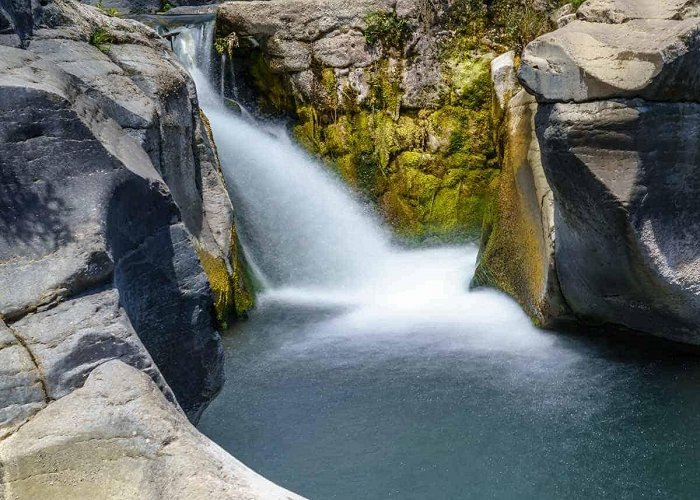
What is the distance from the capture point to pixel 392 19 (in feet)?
29.1

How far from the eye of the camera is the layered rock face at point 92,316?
2.37 metres

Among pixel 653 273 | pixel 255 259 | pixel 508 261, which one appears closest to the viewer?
pixel 653 273

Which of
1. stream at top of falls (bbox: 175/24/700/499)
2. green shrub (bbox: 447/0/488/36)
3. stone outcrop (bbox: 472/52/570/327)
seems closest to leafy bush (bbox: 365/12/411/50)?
green shrub (bbox: 447/0/488/36)

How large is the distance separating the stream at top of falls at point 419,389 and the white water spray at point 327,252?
0.03 meters

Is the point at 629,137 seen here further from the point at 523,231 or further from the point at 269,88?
the point at 269,88

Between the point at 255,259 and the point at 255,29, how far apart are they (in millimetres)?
3265

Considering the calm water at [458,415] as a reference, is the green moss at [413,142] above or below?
above

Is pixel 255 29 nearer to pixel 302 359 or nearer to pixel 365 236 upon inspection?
pixel 365 236

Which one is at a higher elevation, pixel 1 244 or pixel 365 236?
pixel 1 244

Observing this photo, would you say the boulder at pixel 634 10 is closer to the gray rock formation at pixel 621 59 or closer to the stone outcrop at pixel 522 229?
the gray rock formation at pixel 621 59

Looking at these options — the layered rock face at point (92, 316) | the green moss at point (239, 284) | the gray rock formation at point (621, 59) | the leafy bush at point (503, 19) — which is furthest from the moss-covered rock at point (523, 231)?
the layered rock face at point (92, 316)

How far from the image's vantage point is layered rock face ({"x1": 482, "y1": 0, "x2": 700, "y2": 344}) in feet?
15.0

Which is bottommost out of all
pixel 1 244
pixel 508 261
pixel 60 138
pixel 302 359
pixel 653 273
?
pixel 302 359

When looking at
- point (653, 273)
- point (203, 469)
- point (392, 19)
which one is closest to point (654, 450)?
point (653, 273)
